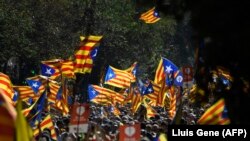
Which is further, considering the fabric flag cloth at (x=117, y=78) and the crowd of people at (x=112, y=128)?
the fabric flag cloth at (x=117, y=78)

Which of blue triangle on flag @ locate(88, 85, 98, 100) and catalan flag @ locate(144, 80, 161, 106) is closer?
blue triangle on flag @ locate(88, 85, 98, 100)

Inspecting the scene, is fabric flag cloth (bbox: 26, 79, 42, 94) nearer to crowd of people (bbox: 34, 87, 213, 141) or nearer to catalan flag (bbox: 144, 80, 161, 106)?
crowd of people (bbox: 34, 87, 213, 141)

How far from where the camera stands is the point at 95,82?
44.6 m

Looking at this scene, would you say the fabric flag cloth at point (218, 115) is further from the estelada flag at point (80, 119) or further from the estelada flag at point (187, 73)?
the estelada flag at point (187, 73)

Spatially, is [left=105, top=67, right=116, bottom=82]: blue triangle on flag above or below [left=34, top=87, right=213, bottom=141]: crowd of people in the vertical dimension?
above

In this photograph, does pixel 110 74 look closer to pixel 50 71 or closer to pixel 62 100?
pixel 50 71

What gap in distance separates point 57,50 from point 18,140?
31.8 metres

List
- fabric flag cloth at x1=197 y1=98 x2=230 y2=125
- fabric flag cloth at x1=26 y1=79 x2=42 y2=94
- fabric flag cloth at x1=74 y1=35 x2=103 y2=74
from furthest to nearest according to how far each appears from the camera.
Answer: fabric flag cloth at x1=26 y1=79 x2=42 y2=94 < fabric flag cloth at x1=74 y1=35 x2=103 y2=74 < fabric flag cloth at x1=197 y1=98 x2=230 y2=125

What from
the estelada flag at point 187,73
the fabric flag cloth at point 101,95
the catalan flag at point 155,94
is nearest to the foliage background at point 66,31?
the catalan flag at point 155,94

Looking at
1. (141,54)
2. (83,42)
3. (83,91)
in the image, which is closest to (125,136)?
(83,42)

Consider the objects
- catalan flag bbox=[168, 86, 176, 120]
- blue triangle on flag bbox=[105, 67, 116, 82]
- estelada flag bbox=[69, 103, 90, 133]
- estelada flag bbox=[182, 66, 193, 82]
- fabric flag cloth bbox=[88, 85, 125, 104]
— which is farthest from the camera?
blue triangle on flag bbox=[105, 67, 116, 82]

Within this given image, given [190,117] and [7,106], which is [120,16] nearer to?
[190,117]

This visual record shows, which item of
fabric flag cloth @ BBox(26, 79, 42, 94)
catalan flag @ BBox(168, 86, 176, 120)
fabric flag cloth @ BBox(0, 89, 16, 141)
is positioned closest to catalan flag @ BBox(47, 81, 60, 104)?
Answer: fabric flag cloth @ BBox(26, 79, 42, 94)

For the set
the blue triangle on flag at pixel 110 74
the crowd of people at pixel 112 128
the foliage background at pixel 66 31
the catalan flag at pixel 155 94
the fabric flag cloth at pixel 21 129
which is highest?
the foliage background at pixel 66 31
